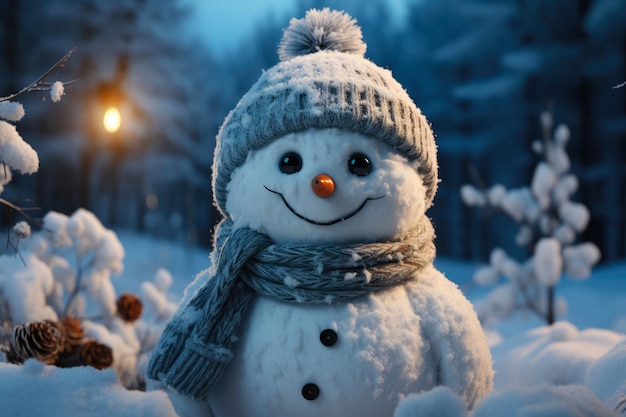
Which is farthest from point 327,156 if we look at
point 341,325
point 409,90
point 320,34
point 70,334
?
point 409,90

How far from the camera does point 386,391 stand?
65.7 inches

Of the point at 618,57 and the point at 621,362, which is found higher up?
the point at 618,57

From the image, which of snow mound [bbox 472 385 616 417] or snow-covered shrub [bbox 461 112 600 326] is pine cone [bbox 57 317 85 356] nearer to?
snow mound [bbox 472 385 616 417]

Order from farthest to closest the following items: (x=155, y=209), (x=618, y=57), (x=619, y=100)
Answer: (x=155, y=209) → (x=619, y=100) → (x=618, y=57)

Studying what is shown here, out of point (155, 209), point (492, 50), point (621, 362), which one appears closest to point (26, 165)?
point (621, 362)

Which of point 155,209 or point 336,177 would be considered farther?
point 155,209

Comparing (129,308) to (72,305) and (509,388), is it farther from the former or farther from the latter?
(509,388)

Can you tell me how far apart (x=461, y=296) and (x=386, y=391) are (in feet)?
1.55

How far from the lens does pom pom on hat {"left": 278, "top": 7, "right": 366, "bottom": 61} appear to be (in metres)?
2.16

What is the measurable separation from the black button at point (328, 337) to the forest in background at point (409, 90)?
554 cm

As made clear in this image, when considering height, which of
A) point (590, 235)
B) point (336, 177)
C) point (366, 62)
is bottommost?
point (590, 235)

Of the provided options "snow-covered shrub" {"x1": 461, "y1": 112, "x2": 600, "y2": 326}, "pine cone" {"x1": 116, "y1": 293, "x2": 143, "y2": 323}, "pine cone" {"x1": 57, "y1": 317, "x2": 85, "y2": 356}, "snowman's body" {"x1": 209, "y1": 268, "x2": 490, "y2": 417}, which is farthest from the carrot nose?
"snow-covered shrub" {"x1": 461, "y1": 112, "x2": 600, "y2": 326}

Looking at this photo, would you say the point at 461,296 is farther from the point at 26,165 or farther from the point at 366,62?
the point at 26,165

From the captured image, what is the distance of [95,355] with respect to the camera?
2373mm
